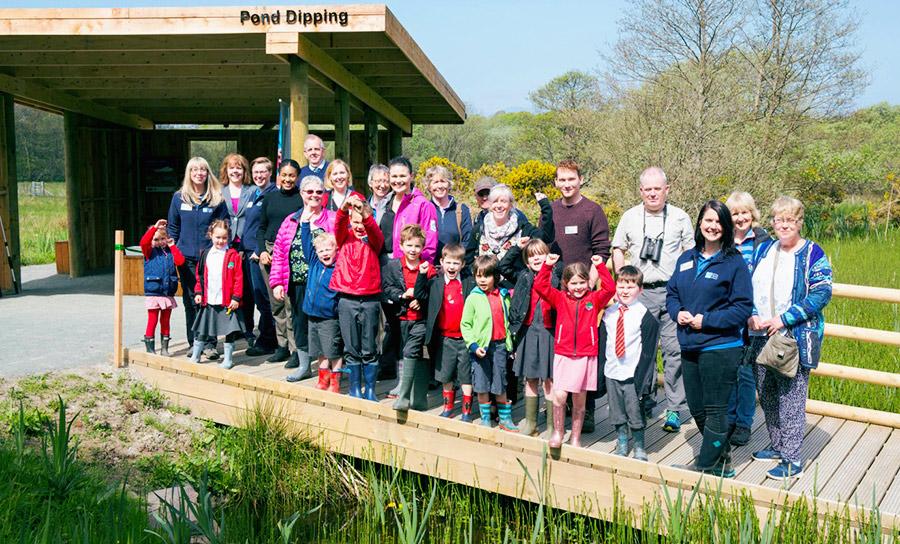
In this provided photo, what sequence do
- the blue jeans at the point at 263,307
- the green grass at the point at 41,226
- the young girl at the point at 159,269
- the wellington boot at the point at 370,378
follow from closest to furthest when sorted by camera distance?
the wellington boot at the point at 370,378 < the young girl at the point at 159,269 < the blue jeans at the point at 263,307 < the green grass at the point at 41,226

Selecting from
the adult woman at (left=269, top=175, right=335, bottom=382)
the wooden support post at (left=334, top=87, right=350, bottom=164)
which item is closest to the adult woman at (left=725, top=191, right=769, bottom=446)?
the adult woman at (left=269, top=175, right=335, bottom=382)

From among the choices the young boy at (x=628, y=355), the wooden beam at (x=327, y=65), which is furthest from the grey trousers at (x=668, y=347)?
the wooden beam at (x=327, y=65)

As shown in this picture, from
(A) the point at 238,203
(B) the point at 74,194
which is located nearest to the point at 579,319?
(A) the point at 238,203

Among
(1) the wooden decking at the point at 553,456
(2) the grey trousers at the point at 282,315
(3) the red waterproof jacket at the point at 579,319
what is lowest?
(1) the wooden decking at the point at 553,456

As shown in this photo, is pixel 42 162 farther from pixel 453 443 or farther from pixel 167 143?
pixel 453 443

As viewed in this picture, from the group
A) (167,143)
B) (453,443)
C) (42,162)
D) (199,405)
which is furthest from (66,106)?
(42,162)

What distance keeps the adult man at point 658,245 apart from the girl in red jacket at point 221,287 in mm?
3238

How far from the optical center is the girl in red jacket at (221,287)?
6.82m

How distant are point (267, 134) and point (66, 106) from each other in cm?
475

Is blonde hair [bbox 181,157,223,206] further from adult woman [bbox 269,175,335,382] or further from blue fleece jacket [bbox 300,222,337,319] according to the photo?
blue fleece jacket [bbox 300,222,337,319]

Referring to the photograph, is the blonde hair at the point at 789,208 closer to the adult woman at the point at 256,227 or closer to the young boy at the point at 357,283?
the young boy at the point at 357,283

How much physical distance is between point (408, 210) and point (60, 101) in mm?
9174

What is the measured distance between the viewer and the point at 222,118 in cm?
1670

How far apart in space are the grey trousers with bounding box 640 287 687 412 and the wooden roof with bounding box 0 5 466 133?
390cm
